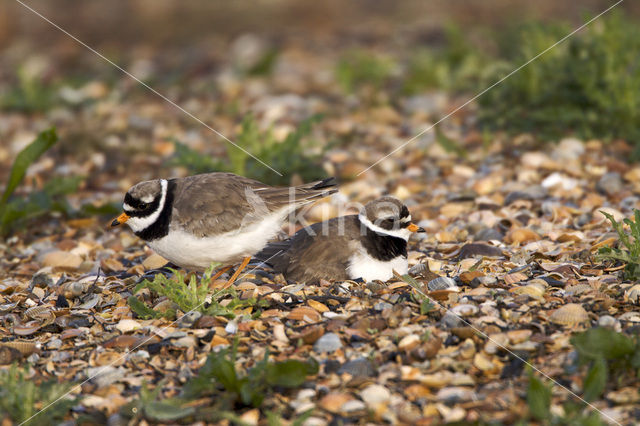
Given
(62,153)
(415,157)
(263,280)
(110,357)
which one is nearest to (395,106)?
(415,157)

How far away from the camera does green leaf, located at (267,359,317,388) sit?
4215 millimetres

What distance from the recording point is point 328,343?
185 inches

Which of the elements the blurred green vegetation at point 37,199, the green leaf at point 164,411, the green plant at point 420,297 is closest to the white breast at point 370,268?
the green plant at point 420,297

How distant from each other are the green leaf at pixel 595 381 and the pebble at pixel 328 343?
1.47 metres

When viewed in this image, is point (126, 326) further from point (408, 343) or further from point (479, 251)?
point (479, 251)

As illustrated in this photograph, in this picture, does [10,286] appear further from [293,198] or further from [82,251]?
[293,198]

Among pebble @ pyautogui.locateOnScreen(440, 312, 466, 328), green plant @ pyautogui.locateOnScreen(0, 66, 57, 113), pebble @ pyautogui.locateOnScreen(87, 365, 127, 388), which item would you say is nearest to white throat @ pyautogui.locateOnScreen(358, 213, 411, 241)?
pebble @ pyautogui.locateOnScreen(440, 312, 466, 328)

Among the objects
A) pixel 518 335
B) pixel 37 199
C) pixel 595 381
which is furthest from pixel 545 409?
pixel 37 199

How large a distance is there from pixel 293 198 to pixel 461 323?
6.42 ft

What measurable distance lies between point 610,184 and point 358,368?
4278mm

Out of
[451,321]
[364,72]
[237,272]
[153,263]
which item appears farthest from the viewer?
[364,72]

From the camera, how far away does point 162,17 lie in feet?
52.9

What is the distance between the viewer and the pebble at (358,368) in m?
4.41

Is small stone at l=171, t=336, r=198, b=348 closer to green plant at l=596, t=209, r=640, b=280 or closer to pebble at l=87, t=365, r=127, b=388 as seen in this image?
pebble at l=87, t=365, r=127, b=388
